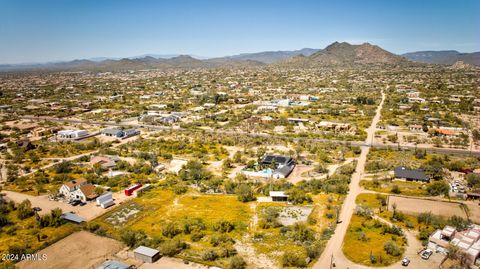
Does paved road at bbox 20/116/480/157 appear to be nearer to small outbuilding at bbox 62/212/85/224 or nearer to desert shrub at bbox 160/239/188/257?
small outbuilding at bbox 62/212/85/224

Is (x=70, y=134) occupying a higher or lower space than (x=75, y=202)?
higher

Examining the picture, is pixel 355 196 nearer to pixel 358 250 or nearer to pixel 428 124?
pixel 358 250

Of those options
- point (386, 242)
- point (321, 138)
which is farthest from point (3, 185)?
point (321, 138)

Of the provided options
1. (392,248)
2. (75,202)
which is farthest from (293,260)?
(75,202)

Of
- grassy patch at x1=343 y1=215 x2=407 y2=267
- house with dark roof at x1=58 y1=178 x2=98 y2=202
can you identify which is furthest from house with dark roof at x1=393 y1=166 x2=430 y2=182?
house with dark roof at x1=58 y1=178 x2=98 y2=202

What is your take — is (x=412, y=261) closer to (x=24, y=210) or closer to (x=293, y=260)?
(x=293, y=260)

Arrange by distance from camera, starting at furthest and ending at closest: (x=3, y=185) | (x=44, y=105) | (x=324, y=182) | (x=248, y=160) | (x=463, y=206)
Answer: (x=44, y=105) < (x=248, y=160) < (x=3, y=185) < (x=324, y=182) < (x=463, y=206)

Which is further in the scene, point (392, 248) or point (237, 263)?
point (392, 248)
